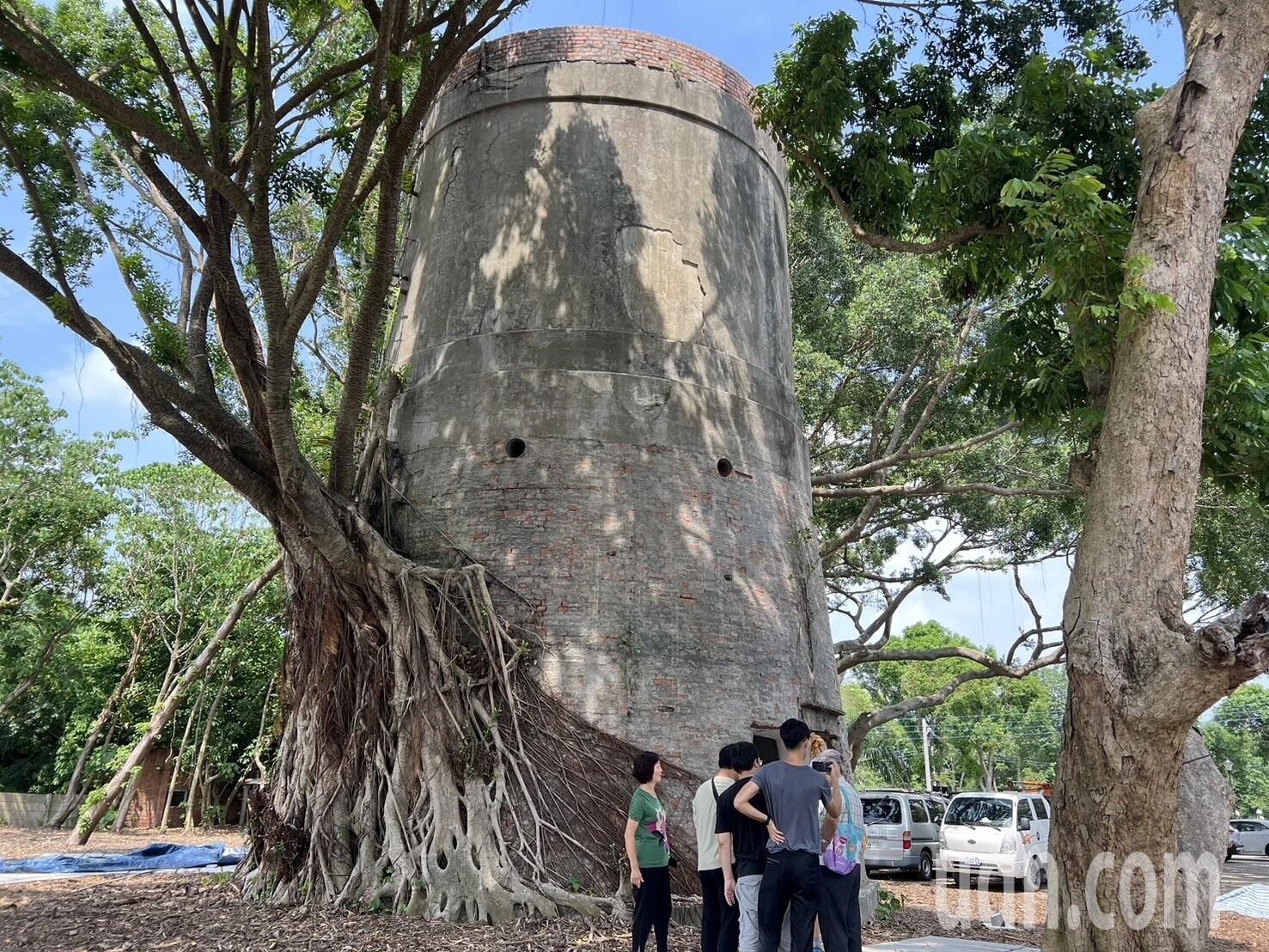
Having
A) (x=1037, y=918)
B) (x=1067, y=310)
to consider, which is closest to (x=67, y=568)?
(x=1037, y=918)

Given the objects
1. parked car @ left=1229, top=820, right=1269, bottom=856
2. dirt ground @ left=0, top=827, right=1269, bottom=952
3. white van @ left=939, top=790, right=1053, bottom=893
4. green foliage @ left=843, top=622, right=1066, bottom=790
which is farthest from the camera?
green foliage @ left=843, top=622, right=1066, bottom=790

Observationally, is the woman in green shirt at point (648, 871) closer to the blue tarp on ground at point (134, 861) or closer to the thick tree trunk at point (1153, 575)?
the thick tree trunk at point (1153, 575)

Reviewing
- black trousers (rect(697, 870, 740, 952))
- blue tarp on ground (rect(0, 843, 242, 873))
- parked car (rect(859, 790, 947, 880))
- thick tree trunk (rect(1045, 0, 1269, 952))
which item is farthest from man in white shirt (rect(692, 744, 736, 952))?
parked car (rect(859, 790, 947, 880))

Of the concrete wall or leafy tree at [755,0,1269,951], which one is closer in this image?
leafy tree at [755,0,1269,951]

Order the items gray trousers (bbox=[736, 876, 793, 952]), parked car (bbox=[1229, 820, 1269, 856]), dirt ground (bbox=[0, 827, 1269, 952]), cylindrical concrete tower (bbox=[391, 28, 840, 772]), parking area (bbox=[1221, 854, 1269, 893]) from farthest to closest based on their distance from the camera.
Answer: parked car (bbox=[1229, 820, 1269, 856]), parking area (bbox=[1221, 854, 1269, 893]), cylindrical concrete tower (bbox=[391, 28, 840, 772]), dirt ground (bbox=[0, 827, 1269, 952]), gray trousers (bbox=[736, 876, 793, 952])

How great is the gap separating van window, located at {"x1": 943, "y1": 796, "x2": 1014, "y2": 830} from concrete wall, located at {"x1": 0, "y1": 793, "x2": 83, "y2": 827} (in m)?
18.1

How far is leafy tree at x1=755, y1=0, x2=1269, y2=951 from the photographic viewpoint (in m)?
4.99

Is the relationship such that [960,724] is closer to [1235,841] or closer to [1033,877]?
[1235,841]

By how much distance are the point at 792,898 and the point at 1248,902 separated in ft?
34.8

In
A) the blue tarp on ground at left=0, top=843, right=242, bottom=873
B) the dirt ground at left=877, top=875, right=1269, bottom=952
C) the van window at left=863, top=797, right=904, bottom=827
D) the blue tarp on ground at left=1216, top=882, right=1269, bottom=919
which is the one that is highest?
the van window at left=863, top=797, right=904, bottom=827

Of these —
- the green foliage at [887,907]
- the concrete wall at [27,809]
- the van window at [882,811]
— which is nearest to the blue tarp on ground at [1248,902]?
the green foliage at [887,907]

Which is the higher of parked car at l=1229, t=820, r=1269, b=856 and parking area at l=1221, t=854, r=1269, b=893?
parked car at l=1229, t=820, r=1269, b=856

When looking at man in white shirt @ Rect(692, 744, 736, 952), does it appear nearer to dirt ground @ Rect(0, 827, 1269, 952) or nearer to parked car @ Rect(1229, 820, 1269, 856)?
dirt ground @ Rect(0, 827, 1269, 952)

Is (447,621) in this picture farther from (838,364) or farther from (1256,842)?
(1256,842)
